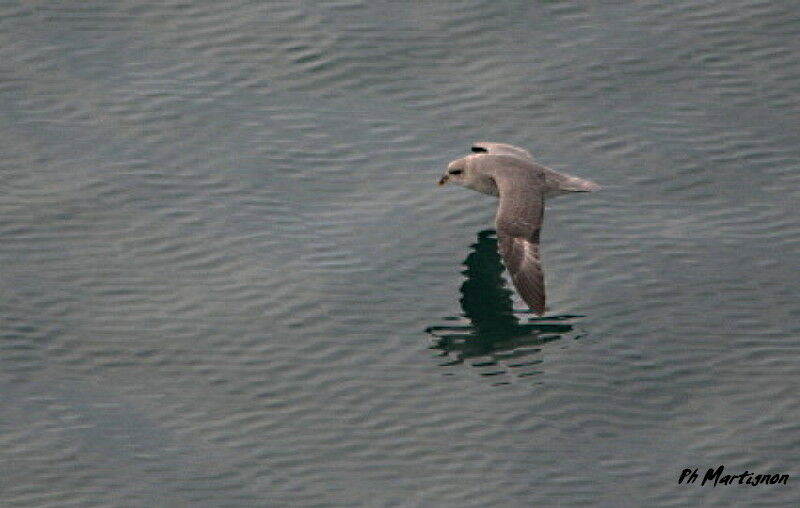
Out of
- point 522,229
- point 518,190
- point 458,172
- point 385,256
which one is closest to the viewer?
point 522,229

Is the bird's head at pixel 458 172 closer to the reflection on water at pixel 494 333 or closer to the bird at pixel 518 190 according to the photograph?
the bird at pixel 518 190

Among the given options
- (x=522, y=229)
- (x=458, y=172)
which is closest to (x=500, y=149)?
(x=458, y=172)

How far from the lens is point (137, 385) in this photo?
4369 centimetres

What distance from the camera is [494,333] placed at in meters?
45.2

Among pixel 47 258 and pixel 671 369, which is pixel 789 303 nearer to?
pixel 671 369

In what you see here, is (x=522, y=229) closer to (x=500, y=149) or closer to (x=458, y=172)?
(x=458, y=172)

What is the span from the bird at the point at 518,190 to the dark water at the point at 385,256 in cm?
115

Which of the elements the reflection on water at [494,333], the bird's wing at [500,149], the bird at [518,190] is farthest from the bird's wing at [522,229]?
the bird's wing at [500,149]

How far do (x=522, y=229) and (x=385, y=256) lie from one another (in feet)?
12.6

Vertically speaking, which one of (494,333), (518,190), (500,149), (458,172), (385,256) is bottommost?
(494,333)

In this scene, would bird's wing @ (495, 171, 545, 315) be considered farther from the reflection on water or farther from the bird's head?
the bird's head

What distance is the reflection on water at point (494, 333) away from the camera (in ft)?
145

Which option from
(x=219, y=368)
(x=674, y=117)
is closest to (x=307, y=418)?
(x=219, y=368)

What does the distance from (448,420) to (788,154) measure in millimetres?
14278
